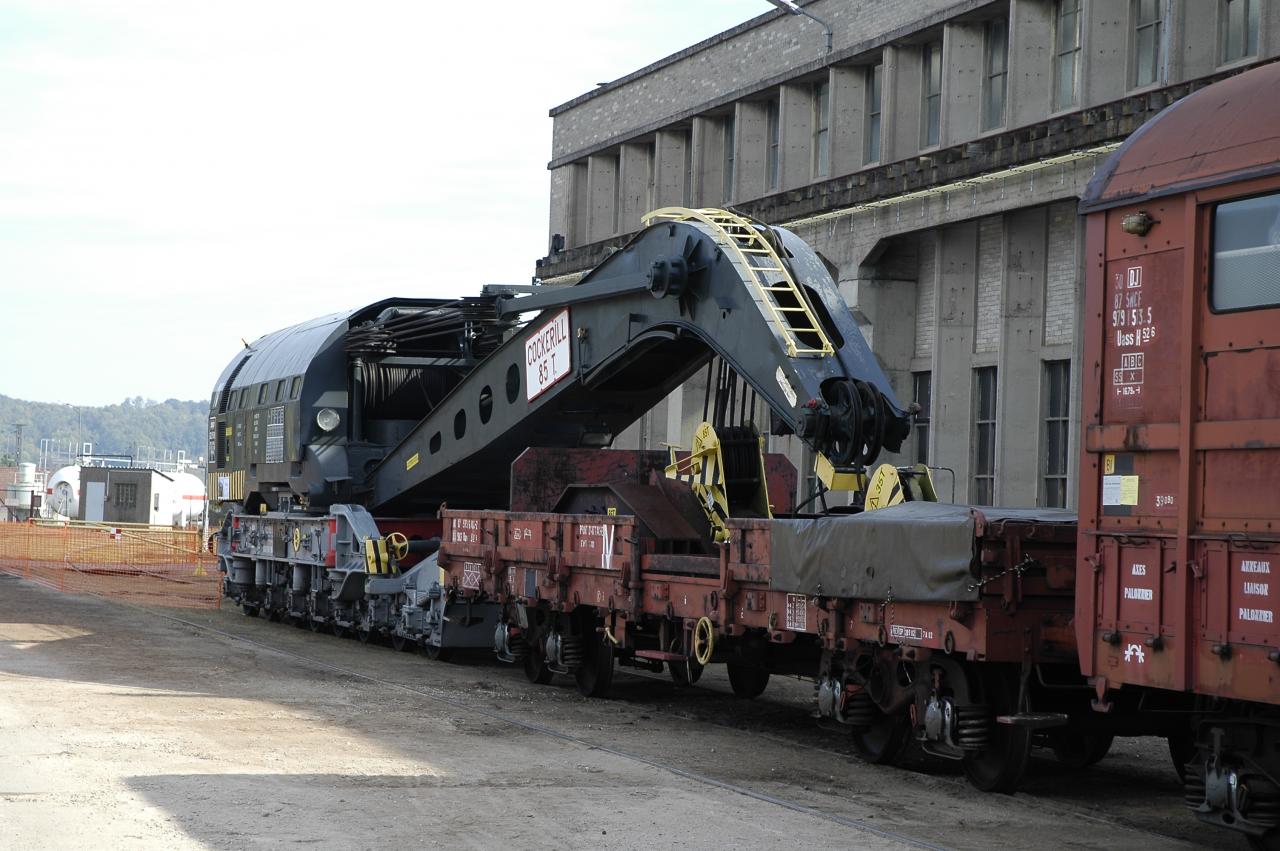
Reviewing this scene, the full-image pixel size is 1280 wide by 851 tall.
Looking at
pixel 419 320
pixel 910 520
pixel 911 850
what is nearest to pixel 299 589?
pixel 419 320

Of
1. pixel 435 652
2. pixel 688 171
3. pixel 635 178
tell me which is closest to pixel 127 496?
pixel 635 178

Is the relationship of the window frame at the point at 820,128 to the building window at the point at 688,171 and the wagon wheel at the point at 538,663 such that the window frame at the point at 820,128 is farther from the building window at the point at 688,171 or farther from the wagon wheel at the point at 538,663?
the wagon wheel at the point at 538,663

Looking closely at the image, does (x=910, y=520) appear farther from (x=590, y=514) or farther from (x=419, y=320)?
(x=419, y=320)

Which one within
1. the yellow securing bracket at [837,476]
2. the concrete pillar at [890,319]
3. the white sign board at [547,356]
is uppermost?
the concrete pillar at [890,319]

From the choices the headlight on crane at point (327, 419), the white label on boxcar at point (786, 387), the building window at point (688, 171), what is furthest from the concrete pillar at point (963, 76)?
the white label on boxcar at point (786, 387)

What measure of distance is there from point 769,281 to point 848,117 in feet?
51.9

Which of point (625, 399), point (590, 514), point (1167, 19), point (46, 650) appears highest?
point (1167, 19)

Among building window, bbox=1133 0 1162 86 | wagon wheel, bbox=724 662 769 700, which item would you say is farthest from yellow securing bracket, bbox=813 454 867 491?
building window, bbox=1133 0 1162 86

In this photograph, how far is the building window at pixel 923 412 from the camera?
2680 centimetres

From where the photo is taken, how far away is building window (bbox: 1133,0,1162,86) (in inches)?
880

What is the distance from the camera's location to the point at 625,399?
667 inches

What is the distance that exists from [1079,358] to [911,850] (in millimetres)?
14841

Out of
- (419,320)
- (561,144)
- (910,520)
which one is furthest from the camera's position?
(561,144)

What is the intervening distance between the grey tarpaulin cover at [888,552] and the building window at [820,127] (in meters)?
18.7
